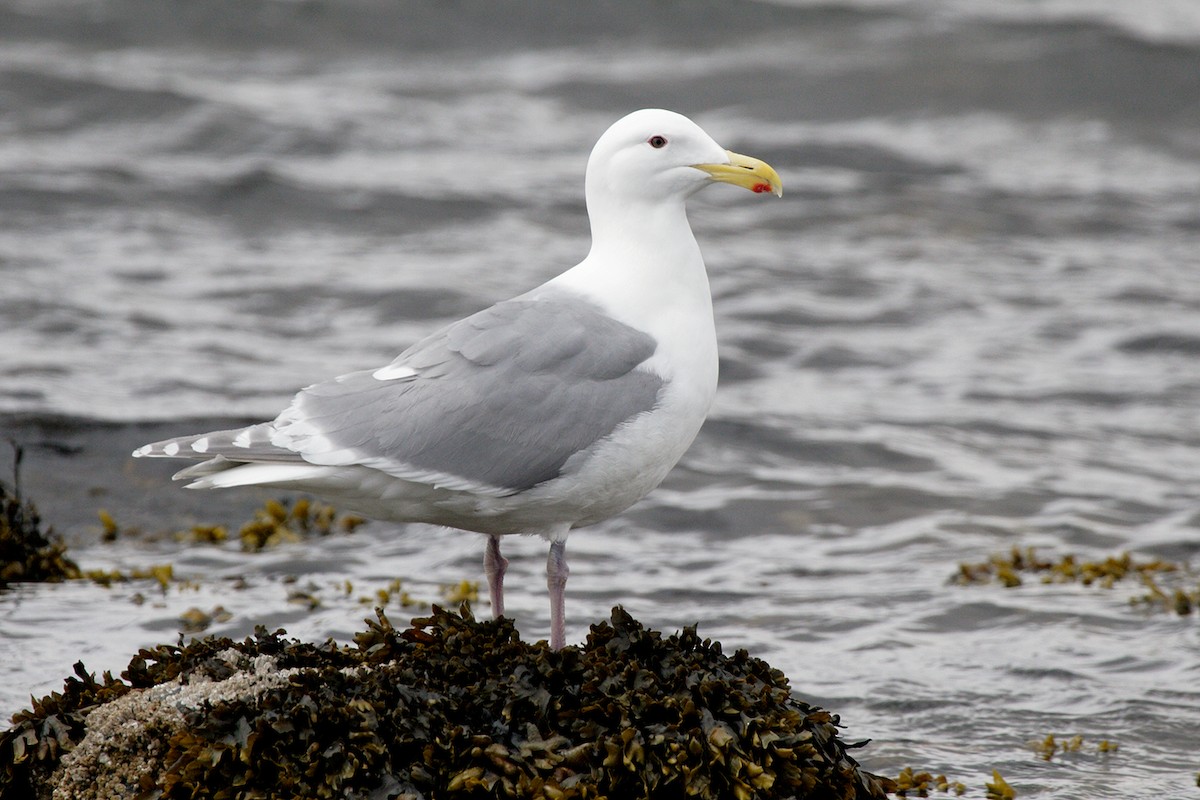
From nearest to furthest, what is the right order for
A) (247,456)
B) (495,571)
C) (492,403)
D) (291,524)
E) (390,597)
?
(247,456)
(492,403)
(495,571)
(390,597)
(291,524)

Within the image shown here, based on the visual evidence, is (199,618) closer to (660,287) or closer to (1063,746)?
(660,287)

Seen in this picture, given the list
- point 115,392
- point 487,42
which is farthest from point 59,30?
point 115,392

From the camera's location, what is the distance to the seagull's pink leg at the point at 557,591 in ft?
16.0

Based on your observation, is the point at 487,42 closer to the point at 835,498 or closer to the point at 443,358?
the point at 835,498

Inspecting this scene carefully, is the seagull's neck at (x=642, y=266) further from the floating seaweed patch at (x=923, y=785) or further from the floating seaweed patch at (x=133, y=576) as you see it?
the floating seaweed patch at (x=133, y=576)

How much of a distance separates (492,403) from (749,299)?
333 inches

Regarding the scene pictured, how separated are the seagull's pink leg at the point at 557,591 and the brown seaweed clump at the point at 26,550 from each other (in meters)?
3.11

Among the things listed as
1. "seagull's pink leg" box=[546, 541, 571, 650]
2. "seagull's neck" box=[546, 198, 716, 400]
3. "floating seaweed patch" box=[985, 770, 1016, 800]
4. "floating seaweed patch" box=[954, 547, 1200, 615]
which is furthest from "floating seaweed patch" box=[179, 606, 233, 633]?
"floating seaweed patch" box=[954, 547, 1200, 615]

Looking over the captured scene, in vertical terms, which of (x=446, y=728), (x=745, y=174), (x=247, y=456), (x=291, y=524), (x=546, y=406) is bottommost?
(x=446, y=728)

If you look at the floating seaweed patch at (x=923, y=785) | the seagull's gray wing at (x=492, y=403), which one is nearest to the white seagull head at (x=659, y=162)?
the seagull's gray wing at (x=492, y=403)

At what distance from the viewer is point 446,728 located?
13.8 feet

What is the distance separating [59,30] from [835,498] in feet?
43.9

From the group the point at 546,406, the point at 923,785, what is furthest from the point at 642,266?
the point at 923,785

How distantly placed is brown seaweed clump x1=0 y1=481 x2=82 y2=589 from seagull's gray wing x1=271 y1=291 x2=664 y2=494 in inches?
100
